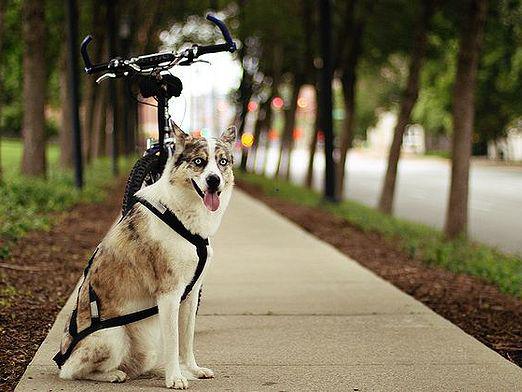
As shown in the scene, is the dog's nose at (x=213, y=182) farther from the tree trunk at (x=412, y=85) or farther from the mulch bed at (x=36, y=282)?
the tree trunk at (x=412, y=85)

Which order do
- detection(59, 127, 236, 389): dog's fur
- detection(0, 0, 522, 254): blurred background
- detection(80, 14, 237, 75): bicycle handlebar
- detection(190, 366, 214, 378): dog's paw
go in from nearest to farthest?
detection(59, 127, 236, 389): dog's fur < detection(190, 366, 214, 378): dog's paw < detection(80, 14, 237, 75): bicycle handlebar < detection(0, 0, 522, 254): blurred background

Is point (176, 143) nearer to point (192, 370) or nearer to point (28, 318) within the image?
point (192, 370)

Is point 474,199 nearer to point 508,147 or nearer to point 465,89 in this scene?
point 465,89

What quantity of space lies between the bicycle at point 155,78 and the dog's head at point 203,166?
1.16 metres

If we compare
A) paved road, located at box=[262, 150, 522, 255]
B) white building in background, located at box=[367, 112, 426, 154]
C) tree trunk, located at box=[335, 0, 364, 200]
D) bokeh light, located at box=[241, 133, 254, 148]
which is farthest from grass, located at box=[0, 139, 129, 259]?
white building in background, located at box=[367, 112, 426, 154]

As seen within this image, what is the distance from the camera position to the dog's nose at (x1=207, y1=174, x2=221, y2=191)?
5059mm

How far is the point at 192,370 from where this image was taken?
18.9ft

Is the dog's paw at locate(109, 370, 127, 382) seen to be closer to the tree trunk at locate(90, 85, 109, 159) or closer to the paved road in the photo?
the paved road

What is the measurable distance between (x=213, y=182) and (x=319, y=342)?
7.54ft

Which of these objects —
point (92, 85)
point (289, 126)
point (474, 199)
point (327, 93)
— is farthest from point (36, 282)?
point (289, 126)

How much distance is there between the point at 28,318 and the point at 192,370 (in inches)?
95.8

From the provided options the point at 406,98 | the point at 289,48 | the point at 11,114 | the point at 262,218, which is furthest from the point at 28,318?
the point at 11,114

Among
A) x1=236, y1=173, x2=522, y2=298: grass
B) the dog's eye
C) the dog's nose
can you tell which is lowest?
x1=236, y1=173, x2=522, y2=298: grass

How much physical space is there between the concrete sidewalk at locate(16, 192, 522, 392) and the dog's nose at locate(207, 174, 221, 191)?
1185 mm
